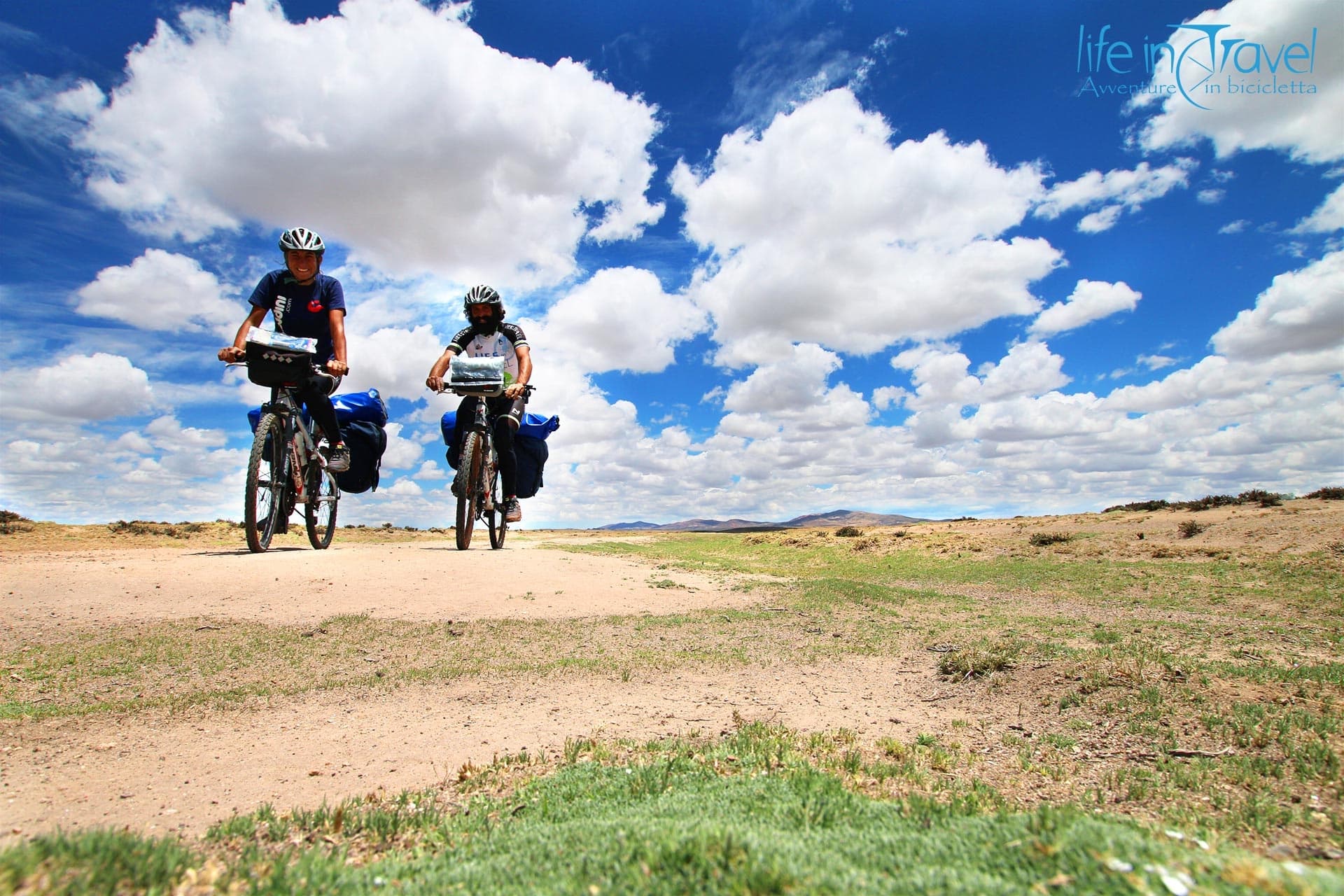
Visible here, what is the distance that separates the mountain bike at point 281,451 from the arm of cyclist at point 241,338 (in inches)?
5.3

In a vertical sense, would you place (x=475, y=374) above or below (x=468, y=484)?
above

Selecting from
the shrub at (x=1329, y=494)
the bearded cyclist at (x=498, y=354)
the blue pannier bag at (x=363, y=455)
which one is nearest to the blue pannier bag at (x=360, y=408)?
the blue pannier bag at (x=363, y=455)

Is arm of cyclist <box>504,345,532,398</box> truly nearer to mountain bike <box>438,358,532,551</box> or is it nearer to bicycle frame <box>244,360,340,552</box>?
mountain bike <box>438,358,532,551</box>

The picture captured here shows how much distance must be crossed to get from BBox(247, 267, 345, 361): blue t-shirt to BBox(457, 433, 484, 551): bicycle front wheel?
8.28ft

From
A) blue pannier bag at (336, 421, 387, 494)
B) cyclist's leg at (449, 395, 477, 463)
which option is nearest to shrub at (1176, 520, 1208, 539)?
cyclist's leg at (449, 395, 477, 463)

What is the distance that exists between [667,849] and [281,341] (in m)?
8.89

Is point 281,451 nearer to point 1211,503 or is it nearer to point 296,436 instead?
point 296,436

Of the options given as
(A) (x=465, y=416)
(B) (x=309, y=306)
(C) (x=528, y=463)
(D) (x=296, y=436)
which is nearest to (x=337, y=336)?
(B) (x=309, y=306)

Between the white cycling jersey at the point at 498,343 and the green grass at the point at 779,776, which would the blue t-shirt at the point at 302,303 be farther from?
the green grass at the point at 779,776

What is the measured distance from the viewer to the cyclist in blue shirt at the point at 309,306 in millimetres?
9336

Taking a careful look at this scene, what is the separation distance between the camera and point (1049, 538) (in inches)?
800

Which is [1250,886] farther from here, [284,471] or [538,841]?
[284,471]

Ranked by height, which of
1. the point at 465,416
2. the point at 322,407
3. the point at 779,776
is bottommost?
the point at 779,776

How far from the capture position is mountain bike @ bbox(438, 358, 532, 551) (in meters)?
10.8
